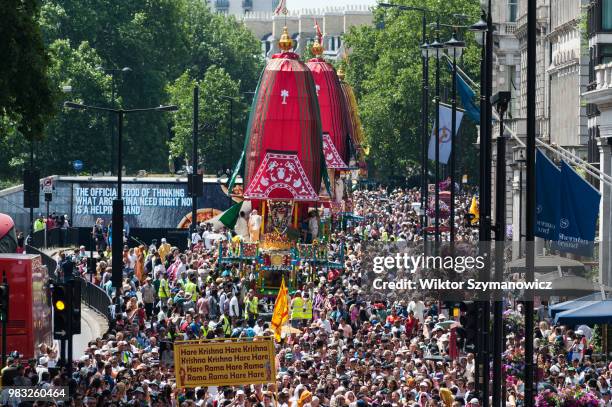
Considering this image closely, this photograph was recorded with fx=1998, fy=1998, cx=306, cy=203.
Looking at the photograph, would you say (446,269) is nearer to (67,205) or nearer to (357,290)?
(357,290)

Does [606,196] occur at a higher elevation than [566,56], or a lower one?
lower

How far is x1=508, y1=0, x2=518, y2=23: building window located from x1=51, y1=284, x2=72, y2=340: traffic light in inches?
2383

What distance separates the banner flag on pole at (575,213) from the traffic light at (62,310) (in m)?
7.31

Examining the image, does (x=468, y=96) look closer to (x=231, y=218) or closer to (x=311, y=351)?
(x=311, y=351)

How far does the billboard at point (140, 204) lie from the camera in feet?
240

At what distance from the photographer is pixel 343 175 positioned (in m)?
79.1

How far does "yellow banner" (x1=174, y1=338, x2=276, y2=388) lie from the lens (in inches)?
1065

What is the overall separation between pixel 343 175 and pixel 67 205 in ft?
38.4

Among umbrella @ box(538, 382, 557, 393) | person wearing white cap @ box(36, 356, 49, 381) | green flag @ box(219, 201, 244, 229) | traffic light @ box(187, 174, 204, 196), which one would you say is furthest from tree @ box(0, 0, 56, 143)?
traffic light @ box(187, 174, 204, 196)

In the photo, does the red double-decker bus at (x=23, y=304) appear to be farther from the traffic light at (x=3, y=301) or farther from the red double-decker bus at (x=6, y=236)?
the red double-decker bus at (x=6, y=236)

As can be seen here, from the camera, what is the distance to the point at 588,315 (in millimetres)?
31031

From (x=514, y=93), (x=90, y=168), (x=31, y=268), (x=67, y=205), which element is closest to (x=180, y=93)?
(x=90, y=168)

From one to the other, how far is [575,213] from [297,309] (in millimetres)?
11992

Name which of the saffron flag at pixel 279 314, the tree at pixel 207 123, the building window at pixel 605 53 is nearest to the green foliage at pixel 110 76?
the tree at pixel 207 123
